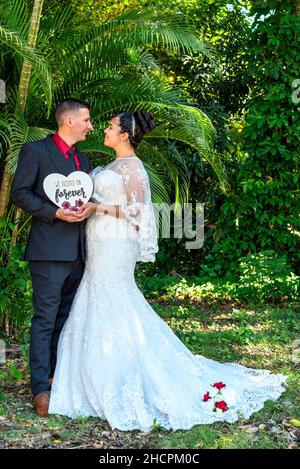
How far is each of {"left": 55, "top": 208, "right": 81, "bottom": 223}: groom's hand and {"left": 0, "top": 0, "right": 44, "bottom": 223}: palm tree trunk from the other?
1602 mm

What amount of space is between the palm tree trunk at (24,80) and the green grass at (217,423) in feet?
4.27

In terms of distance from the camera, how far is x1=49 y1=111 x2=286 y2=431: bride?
163 inches

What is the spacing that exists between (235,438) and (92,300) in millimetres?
1223

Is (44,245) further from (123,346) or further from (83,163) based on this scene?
(123,346)

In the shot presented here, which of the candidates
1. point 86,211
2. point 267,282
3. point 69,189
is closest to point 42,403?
point 86,211

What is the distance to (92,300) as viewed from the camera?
437 centimetres

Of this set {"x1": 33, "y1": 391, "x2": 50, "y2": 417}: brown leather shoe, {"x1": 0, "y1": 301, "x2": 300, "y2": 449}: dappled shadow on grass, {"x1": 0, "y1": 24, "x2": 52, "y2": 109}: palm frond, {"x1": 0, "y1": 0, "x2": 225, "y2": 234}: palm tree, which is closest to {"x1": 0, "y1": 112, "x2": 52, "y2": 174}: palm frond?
{"x1": 0, "y1": 0, "x2": 225, "y2": 234}: palm tree

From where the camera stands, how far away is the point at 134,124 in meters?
4.37

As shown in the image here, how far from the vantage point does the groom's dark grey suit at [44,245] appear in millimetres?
4195

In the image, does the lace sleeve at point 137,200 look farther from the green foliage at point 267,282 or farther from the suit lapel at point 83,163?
the green foliage at point 267,282

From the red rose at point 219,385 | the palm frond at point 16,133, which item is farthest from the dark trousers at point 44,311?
the palm frond at point 16,133

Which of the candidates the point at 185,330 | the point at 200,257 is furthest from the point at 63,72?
the point at 200,257

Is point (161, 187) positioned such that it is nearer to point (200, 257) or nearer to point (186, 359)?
point (186, 359)

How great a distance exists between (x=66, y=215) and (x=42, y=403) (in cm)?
115
